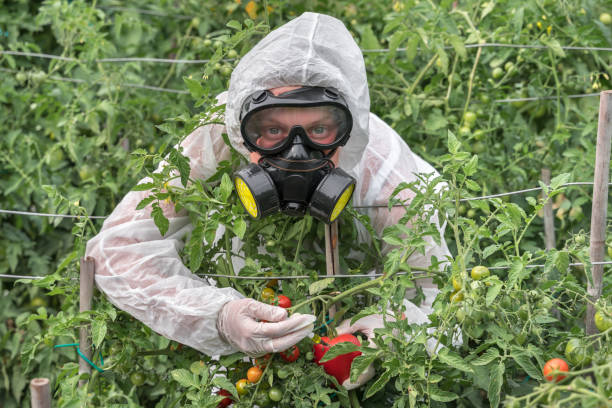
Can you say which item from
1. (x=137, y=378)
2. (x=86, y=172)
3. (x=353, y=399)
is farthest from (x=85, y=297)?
(x=86, y=172)

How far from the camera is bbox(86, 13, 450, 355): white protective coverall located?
174 centimetres

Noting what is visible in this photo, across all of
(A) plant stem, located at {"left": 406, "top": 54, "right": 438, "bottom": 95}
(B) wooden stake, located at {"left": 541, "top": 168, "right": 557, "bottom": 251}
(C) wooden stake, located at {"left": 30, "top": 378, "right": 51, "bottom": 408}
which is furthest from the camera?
(A) plant stem, located at {"left": 406, "top": 54, "right": 438, "bottom": 95}

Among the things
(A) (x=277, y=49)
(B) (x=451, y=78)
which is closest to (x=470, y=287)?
(A) (x=277, y=49)

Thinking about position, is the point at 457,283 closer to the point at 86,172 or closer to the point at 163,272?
the point at 163,272

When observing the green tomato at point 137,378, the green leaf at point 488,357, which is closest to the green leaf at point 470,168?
the green leaf at point 488,357

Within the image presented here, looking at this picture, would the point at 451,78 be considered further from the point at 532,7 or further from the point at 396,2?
the point at 396,2

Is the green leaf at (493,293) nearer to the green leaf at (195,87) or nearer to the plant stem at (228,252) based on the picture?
the plant stem at (228,252)

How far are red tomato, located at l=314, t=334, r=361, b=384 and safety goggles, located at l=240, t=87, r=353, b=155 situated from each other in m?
0.42

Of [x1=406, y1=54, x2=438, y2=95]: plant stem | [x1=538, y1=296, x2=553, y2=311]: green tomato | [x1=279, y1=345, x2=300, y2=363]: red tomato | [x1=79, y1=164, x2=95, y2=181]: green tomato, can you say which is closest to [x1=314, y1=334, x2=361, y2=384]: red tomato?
[x1=279, y1=345, x2=300, y2=363]: red tomato

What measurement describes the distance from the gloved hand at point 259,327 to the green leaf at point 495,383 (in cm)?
38

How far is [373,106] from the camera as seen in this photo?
262 cm

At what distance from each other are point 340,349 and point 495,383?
310 mm

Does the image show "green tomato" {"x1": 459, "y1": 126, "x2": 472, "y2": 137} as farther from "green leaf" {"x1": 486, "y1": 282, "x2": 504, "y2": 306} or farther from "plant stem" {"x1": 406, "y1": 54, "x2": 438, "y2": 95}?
"green leaf" {"x1": 486, "y1": 282, "x2": 504, "y2": 306}

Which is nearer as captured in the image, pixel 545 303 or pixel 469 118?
pixel 545 303
